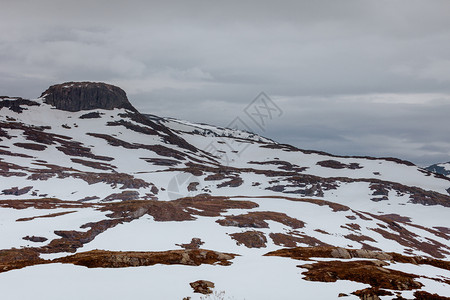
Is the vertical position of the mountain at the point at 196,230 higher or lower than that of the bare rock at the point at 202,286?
lower

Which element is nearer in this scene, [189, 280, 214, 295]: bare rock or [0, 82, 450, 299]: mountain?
[189, 280, 214, 295]: bare rock

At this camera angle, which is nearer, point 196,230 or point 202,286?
point 202,286

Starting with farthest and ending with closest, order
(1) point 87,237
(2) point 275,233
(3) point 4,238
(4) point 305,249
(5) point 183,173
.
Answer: (5) point 183,173
(2) point 275,233
(1) point 87,237
(3) point 4,238
(4) point 305,249

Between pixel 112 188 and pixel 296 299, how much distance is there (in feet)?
291

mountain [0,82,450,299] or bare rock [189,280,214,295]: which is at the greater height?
bare rock [189,280,214,295]

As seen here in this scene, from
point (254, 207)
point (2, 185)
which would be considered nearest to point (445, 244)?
point (254, 207)

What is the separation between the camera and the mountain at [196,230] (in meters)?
20.1

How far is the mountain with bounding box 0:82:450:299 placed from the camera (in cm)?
2008

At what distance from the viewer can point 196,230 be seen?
56594 millimetres

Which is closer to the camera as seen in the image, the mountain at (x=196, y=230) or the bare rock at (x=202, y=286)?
the bare rock at (x=202, y=286)

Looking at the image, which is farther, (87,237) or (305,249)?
(87,237)

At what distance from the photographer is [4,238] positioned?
144 ft

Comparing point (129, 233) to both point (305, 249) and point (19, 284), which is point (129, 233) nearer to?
point (305, 249)

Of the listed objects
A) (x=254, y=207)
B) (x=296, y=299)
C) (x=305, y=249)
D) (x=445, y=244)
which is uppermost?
(x=296, y=299)
